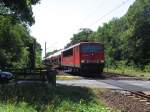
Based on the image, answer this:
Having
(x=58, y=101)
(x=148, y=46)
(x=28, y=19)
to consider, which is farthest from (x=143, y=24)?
(x=58, y=101)

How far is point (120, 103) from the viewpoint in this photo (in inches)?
814

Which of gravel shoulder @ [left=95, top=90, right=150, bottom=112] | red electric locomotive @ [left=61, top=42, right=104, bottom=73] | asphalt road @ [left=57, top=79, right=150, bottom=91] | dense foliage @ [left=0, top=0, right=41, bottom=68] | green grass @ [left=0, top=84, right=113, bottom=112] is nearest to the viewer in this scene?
green grass @ [left=0, top=84, right=113, bottom=112]

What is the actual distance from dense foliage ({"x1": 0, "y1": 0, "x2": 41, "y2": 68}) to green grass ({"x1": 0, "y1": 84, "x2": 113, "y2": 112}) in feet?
35.5

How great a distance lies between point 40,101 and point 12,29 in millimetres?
59565

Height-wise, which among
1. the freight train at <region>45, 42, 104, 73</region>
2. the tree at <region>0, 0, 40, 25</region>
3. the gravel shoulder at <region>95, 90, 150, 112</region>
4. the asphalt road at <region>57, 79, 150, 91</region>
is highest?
the tree at <region>0, 0, 40, 25</region>

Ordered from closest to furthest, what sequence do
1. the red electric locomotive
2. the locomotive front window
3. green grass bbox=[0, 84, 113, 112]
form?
green grass bbox=[0, 84, 113, 112], the red electric locomotive, the locomotive front window

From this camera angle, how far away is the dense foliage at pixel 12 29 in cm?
3356

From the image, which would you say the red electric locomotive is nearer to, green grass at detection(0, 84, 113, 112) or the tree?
the tree

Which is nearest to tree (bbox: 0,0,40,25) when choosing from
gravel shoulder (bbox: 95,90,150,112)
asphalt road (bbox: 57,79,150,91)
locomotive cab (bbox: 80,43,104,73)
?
asphalt road (bbox: 57,79,150,91)

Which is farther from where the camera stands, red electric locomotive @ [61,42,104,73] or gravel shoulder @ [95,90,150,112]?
red electric locomotive @ [61,42,104,73]

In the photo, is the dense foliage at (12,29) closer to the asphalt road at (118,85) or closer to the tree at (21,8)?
the tree at (21,8)

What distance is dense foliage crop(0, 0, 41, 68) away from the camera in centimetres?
3356

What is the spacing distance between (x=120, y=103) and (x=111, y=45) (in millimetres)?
106506

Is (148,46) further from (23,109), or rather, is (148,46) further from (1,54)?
(23,109)
